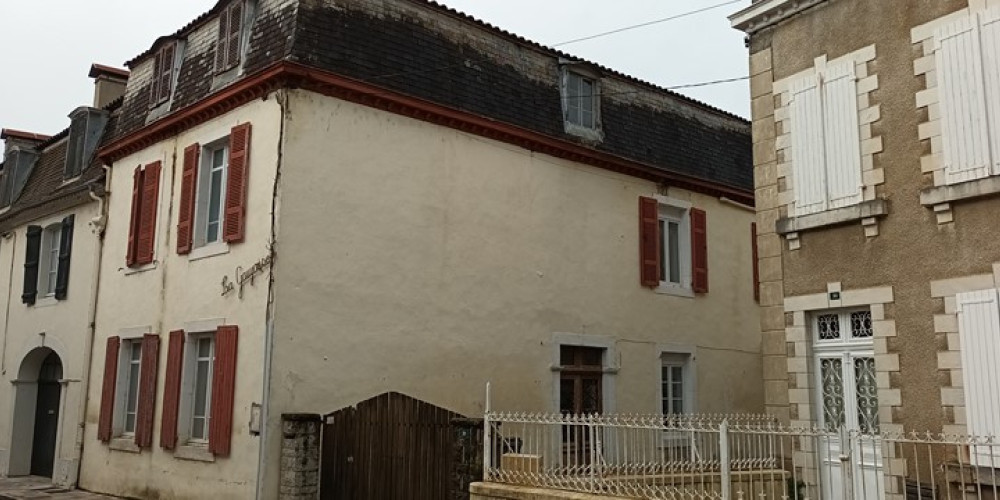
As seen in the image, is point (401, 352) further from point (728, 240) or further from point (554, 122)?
point (728, 240)

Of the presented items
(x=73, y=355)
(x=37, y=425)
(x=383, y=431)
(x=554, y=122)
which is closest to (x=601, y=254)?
(x=554, y=122)

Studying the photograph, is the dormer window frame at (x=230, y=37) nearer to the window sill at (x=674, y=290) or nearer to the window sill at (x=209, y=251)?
the window sill at (x=209, y=251)

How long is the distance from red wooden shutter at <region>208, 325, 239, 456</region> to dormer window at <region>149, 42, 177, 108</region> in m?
4.95

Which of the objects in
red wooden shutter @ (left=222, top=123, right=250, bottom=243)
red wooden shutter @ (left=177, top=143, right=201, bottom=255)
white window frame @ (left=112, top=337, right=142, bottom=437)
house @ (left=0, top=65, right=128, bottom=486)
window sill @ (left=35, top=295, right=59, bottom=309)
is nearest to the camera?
red wooden shutter @ (left=222, top=123, right=250, bottom=243)

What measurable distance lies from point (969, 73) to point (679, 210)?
28.3ft

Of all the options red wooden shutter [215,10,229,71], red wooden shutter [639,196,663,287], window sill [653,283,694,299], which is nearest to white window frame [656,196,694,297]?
window sill [653,283,694,299]

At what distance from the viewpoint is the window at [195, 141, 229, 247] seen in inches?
535

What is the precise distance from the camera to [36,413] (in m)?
18.3

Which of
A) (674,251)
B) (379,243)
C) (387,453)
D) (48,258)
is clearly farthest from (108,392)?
(674,251)

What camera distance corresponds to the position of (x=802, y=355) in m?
10.0

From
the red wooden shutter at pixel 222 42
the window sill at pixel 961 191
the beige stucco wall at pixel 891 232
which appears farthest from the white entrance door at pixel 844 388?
the red wooden shutter at pixel 222 42

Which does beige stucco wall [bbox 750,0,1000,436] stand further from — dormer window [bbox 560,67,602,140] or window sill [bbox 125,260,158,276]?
window sill [bbox 125,260,158,276]

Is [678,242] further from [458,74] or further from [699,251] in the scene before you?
[458,74]

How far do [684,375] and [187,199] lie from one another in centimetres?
923
